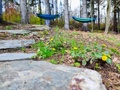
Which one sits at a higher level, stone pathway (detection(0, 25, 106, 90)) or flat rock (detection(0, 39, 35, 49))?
flat rock (detection(0, 39, 35, 49))

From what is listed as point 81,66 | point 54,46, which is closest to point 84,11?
point 54,46

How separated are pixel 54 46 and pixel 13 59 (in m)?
0.62

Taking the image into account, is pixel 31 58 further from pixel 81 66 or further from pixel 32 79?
pixel 32 79

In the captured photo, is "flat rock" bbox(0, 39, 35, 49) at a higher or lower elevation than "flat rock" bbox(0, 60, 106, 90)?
higher

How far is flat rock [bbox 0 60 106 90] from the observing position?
1.50m

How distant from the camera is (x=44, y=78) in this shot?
5.24 feet

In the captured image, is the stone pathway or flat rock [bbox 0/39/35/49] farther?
flat rock [bbox 0/39/35/49]

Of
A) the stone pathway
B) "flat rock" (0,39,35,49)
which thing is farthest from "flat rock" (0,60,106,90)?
"flat rock" (0,39,35,49)

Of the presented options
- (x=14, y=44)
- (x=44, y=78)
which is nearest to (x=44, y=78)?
(x=44, y=78)

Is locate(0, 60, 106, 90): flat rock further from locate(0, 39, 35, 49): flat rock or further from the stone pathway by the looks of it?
locate(0, 39, 35, 49): flat rock

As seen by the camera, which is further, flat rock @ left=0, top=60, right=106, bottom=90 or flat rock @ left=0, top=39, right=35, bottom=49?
flat rock @ left=0, top=39, right=35, bottom=49

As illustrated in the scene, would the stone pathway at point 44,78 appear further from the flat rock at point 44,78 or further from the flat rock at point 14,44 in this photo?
the flat rock at point 14,44

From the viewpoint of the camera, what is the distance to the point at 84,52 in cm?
214

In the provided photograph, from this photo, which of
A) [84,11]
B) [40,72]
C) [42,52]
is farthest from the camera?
[84,11]
